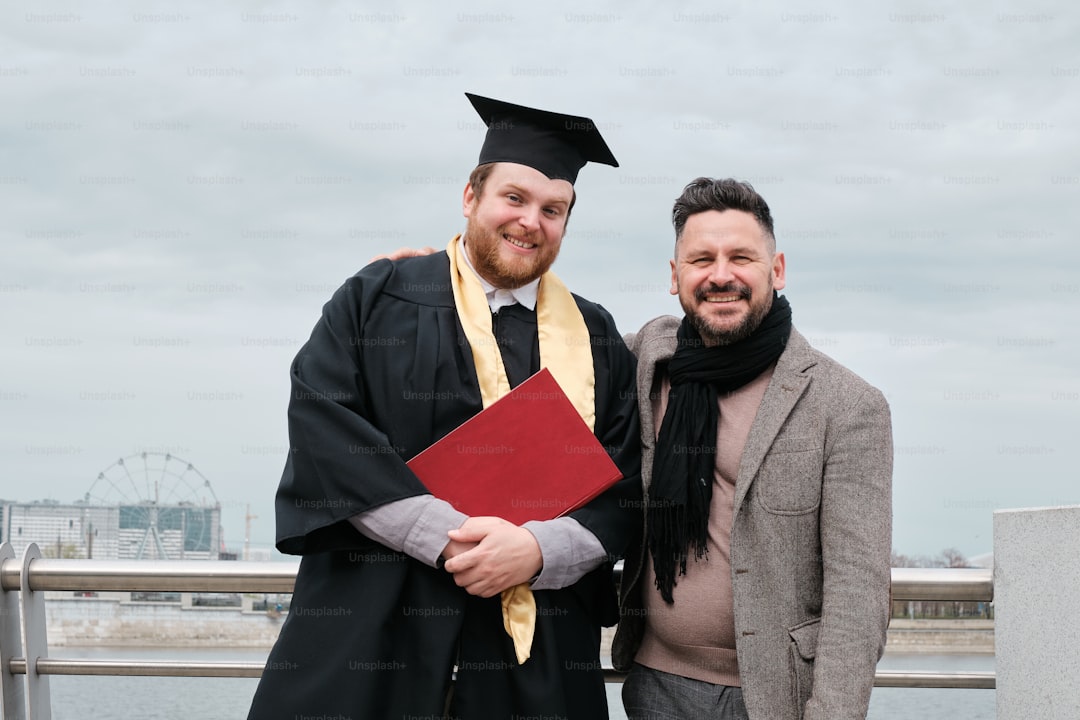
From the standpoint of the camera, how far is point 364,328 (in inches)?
98.1

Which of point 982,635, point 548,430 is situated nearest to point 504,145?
point 548,430

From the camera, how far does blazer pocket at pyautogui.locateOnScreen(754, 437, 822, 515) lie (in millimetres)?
2340

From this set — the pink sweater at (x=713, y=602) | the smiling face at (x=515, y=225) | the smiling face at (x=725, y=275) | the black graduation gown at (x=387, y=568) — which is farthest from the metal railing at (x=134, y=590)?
the smiling face at (x=515, y=225)

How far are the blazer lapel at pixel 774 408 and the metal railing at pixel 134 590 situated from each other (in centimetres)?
70

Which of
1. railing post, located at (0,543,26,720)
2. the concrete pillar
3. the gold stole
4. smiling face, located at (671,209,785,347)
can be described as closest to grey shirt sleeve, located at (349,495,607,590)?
the gold stole

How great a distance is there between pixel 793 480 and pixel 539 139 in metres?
1.09

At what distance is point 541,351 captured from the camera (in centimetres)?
259

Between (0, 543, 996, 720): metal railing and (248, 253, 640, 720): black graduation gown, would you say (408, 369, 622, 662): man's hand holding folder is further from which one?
(0, 543, 996, 720): metal railing

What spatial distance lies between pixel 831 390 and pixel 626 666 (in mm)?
872

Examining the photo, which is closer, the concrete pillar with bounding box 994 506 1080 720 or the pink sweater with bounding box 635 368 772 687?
the pink sweater with bounding box 635 368 772 687

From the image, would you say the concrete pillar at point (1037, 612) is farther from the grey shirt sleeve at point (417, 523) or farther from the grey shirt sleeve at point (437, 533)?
the grey shirt sleeve at point (417, 523)

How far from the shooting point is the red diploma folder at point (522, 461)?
2334 mm

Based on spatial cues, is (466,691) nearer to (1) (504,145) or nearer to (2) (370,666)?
(2) (370,666)

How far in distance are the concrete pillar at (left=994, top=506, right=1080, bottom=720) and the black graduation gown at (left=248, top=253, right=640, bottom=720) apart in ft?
3.44
